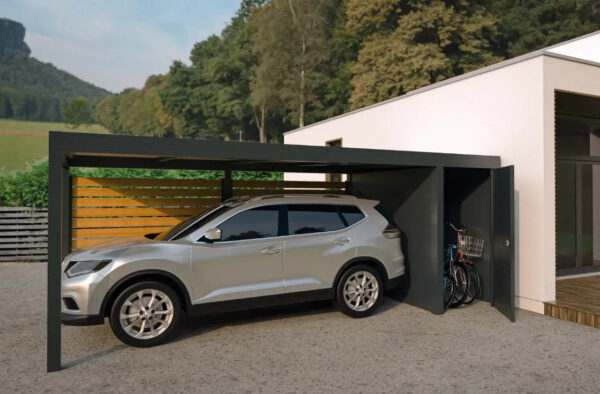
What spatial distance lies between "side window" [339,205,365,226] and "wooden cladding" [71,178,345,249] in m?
2.00

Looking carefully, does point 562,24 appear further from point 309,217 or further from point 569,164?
point 309,217

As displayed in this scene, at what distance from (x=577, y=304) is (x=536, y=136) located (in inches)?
98.7

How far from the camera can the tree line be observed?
27.3m

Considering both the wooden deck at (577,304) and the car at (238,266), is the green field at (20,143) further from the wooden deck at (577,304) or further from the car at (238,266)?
the wooden deck at (577,304)

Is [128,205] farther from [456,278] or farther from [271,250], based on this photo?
[456,278]

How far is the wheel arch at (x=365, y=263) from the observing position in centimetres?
670

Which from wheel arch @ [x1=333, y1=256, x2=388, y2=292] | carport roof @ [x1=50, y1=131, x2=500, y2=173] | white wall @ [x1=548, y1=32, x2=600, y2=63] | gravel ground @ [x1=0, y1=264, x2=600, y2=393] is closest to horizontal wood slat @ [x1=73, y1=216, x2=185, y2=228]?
carport roof @ [x1=50, y1=131, x2=500, y2=173]

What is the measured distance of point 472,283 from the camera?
764cm

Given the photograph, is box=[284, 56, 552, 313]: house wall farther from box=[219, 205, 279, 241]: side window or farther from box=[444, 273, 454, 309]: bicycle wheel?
box=[219, 205, 279, 241]: side window

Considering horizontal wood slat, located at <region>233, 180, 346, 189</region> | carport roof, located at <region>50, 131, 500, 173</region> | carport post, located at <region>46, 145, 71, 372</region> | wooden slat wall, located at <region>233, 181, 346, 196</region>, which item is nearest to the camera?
carport post, located at <region>46, 145, 71, 372</region>

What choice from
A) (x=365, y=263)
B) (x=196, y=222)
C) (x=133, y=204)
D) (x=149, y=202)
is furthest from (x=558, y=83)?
(x=133, y=204)

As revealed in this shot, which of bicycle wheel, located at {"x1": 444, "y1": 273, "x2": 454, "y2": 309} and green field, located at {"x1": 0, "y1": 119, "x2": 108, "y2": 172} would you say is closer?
bicycle wheel, located at {"x1": 444, "y1": 273, "x2": 454, "y2": 309}

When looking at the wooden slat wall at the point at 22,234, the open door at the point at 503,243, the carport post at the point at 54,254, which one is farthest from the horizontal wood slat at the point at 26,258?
the open door at the point at 503,243

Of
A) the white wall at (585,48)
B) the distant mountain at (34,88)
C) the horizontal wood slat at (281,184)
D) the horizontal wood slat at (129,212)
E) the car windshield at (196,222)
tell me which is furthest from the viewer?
the distant mountain at (34,88)
